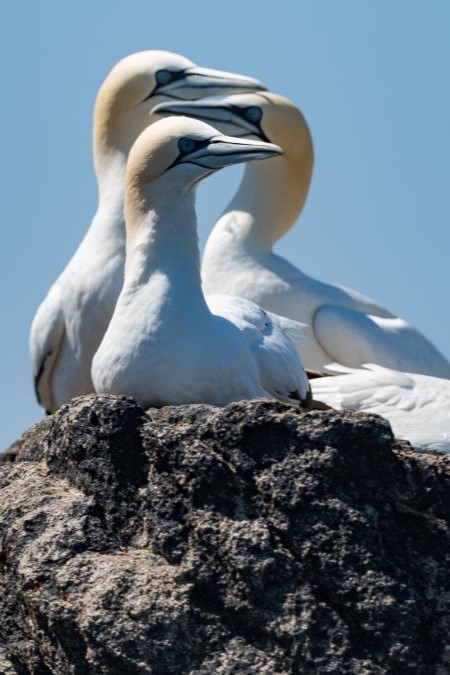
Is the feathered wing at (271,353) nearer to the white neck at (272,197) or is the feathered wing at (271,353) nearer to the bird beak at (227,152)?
the bird beak at (227,152)

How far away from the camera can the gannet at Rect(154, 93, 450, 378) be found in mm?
12820

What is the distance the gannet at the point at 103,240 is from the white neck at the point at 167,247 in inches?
86.6

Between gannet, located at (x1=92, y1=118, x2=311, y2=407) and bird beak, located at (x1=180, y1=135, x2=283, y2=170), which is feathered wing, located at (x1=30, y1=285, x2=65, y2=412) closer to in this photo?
gannet, located at (x1=92, y1=118, x2=311, y2=407)

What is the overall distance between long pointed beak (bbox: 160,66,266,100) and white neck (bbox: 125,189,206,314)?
3794 mm

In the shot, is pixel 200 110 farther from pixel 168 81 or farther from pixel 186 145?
pixel 186 145

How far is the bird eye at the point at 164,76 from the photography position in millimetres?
12102

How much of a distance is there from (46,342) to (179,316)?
3.48 metres

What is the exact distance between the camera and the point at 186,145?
8234 millimetres

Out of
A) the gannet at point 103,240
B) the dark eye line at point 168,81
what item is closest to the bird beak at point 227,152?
the gannet at point 103,240

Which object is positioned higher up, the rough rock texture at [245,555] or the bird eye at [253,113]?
the bird eye at [253,113]

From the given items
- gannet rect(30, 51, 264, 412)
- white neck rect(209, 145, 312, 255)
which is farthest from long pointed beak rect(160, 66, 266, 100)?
white neck rect(209, 145, 312, 255)

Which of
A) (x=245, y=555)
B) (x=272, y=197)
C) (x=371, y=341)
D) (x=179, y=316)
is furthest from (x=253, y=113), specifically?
(x=245, y=555)

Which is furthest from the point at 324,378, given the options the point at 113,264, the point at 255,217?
the point at 255,217

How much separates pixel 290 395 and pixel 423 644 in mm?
2503
